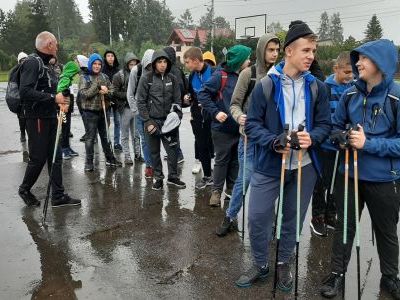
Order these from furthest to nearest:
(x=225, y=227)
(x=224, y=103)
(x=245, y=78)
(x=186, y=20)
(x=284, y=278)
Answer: (x=186, y=20) < (x=224, y=103) < (x=225, y=227) < (x=245, y=78) < (x=284, y=278)

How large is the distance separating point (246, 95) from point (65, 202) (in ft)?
9.82

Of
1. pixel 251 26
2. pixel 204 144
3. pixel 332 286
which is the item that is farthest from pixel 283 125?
pixel 251 26

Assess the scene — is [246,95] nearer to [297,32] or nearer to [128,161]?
[297,32]

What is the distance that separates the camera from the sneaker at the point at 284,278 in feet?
12.1

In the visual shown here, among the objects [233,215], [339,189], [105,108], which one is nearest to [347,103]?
[339,189]

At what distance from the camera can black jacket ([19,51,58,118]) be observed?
17.4 ft

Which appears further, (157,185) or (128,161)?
(128,161)

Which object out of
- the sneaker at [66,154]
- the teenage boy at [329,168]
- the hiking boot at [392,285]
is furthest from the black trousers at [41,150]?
the hiking boot at [392,285]

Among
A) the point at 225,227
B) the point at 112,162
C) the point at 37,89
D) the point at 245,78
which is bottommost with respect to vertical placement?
the point at 225,227

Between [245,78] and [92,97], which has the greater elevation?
[245,78]

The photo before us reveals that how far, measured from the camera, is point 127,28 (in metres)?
80.2

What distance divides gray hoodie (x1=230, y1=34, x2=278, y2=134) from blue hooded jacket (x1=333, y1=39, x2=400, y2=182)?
1.21 m

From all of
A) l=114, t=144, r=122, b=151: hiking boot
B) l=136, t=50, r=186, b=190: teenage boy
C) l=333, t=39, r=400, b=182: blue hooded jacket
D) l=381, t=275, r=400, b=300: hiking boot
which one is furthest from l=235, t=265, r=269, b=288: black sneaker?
l=114, t=144, r=122, b=151: hiking boot

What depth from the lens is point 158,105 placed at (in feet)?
21.2
